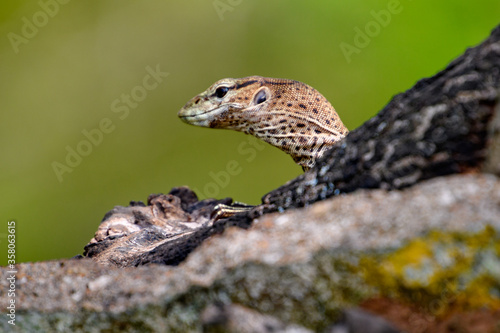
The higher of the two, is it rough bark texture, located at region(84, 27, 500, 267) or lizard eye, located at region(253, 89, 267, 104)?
lizard eye, located at region(253, 89, 267, 104)

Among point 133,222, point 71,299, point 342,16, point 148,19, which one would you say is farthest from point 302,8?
point 71,299

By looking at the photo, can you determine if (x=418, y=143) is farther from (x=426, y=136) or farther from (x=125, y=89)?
(x=125, y=89)
